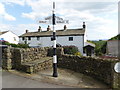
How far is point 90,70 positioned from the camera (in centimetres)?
796

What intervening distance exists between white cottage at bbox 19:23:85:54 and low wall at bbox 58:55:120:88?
2020 cm

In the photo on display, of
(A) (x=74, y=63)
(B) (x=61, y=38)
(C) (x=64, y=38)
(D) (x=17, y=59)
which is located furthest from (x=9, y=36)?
(A) (x=74, y=63)

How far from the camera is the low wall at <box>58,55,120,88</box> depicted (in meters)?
5.95

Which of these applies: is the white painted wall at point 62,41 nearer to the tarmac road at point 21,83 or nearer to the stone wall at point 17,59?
the stone wall at point 17,59

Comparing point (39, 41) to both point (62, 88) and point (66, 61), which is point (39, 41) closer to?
point (66, 61)

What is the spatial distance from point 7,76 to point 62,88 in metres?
2.94

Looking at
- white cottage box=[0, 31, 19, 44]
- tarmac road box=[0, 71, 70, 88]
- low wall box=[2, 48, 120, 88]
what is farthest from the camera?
white cottage box=[0, 31, 19, 44]

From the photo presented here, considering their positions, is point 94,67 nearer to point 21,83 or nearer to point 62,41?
point 21,83

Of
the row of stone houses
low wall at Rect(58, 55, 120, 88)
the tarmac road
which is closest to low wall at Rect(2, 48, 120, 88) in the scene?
low wall at Rect(58, 55, 120, 88)

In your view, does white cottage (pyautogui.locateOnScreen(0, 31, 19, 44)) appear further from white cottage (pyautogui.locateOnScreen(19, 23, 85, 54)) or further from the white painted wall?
the white painted wall

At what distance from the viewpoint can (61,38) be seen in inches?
1251

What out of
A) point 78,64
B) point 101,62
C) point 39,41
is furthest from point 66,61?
point 39,41

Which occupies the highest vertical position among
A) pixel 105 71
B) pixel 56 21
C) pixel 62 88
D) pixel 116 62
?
pixel 56 21

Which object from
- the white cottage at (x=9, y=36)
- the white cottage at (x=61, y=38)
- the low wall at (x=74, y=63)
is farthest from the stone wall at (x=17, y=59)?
the white cottage at (x=9, y=36)
